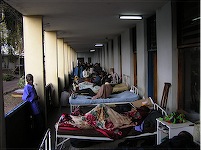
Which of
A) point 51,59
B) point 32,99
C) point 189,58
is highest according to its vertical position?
point 51,59

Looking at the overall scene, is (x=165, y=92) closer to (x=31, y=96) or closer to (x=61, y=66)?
(x=31, y=96)

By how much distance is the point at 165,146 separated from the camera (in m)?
3.14

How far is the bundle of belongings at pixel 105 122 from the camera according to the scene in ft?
14.6

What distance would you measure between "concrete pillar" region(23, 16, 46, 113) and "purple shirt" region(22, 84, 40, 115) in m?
0.84

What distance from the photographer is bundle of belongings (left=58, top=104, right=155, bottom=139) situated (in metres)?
4.46

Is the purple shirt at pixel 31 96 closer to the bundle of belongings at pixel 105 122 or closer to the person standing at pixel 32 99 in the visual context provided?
the person standing at pixel 32 99

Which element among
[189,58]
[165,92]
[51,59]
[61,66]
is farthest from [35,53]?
[61,66]

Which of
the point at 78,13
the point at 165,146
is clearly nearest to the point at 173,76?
the point at 165,146

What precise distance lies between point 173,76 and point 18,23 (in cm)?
464

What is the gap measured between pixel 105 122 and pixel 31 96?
1939 mm

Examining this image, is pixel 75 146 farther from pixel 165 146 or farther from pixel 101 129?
pixel 165 146

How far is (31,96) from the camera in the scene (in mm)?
5555

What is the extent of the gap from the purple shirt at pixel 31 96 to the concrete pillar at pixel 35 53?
0.84 m

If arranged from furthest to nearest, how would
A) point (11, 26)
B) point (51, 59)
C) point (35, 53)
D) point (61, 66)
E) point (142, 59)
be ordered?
point (61, 66), point (51, 59), point (142, 59), point (11, 26), point (35, 53)
